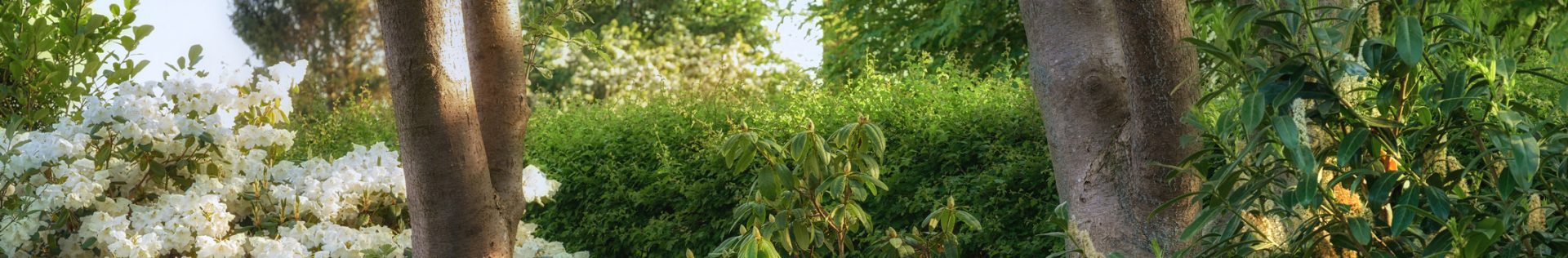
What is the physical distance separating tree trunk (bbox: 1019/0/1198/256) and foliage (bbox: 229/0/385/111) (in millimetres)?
18363

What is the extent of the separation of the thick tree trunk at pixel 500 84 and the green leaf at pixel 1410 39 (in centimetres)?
225

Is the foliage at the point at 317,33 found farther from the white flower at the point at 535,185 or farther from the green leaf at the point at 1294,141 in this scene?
the green leaf at the point at 1294,141

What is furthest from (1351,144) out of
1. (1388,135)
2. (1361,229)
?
(1388,135)

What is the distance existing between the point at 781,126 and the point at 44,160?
280 cm

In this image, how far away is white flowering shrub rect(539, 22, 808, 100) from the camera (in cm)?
1609

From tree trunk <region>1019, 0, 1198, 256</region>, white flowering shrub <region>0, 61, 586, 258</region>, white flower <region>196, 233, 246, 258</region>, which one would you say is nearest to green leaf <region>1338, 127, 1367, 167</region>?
tree trunk <region>1019, 0, 1198, 256</region>

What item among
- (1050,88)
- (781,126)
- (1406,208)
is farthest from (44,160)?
(1406,208)

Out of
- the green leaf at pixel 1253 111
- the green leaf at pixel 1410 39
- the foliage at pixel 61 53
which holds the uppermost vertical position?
the foliage at pixel 61 53

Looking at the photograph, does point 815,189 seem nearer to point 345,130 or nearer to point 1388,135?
point 1388,135

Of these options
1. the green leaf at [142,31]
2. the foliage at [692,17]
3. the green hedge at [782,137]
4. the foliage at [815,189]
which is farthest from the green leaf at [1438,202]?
the foliage at [692,17]

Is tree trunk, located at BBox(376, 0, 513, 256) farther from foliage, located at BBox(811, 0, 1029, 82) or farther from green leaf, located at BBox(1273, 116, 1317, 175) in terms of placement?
foliage, located at BBox(811, 0, 1029, 82)

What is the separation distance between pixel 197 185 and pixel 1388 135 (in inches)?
138

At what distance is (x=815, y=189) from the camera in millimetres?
3387

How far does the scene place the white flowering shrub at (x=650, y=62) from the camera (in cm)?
1609
